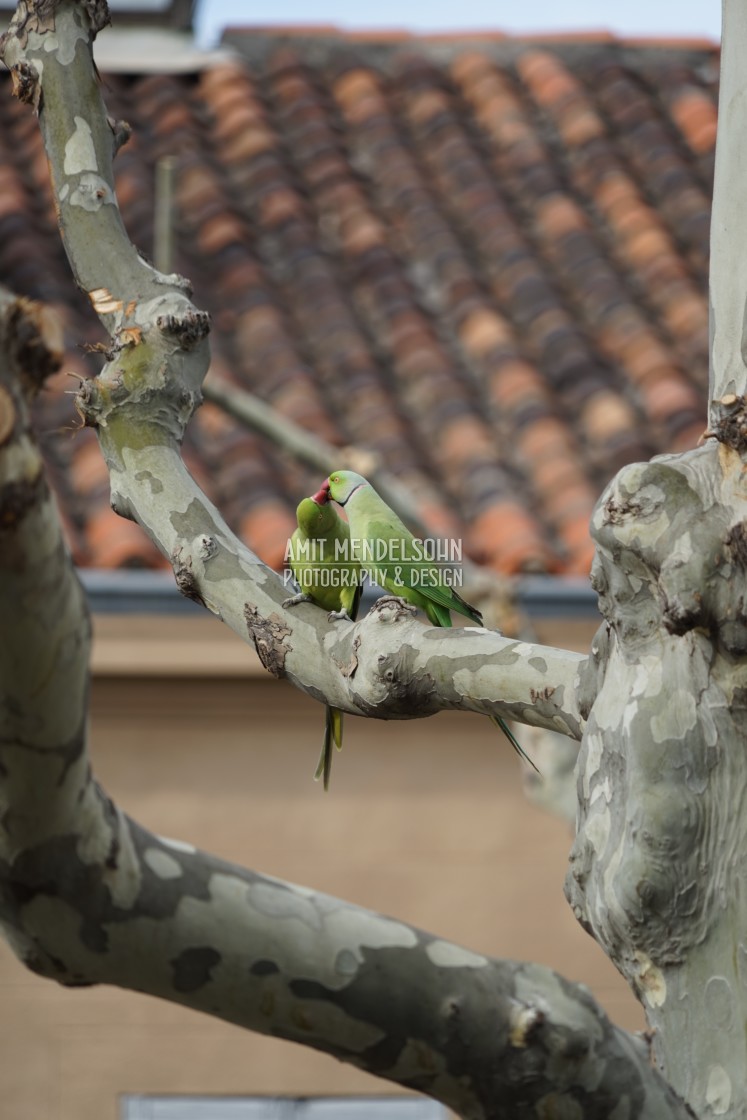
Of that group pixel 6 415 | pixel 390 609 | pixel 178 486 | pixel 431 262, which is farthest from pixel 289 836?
pixel 6 415

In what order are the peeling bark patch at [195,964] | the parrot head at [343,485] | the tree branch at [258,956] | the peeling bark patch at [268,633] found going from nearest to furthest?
the tree branch at [258,956] < the peeling bark patch at [195,964] < the peeling bark patch at [268,633] < the parrot head at [343,485]

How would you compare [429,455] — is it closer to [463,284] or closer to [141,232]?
[463,284]

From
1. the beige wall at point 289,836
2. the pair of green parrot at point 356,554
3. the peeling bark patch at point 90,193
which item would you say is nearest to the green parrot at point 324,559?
the pair of green parrot at point 356,554

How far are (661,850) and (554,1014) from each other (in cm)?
23

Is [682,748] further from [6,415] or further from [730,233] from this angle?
[6,415]

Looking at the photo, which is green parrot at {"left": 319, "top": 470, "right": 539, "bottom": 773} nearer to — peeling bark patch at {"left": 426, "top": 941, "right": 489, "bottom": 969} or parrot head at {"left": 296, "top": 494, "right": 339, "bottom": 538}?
parrot head at {"left": 296, "top": 494, "right": 339, "bottom": 538}

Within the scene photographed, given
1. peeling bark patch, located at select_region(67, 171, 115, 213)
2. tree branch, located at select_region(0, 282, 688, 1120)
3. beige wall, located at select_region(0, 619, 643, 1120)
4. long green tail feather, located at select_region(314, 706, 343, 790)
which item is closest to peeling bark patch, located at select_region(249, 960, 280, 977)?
tree branch, located at select_region(0, 282, 688, 1120)

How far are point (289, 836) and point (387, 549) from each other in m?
3.22

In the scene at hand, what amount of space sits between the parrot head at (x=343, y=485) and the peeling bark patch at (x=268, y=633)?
64 cm

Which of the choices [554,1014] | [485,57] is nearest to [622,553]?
[554,1014]

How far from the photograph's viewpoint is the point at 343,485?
2.85 metres

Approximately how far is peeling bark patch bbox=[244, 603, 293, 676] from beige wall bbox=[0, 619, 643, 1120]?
3.44m

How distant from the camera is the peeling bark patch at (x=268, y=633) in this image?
7.24 feet

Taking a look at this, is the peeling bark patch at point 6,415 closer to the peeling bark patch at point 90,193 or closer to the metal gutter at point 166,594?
the peeling bark patch at point 90,193
